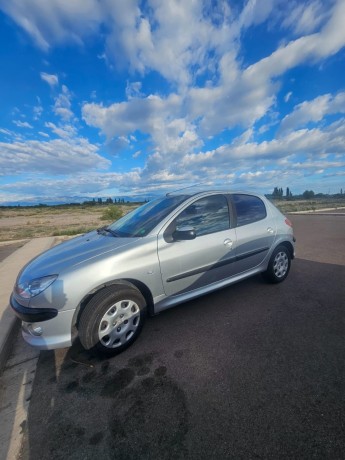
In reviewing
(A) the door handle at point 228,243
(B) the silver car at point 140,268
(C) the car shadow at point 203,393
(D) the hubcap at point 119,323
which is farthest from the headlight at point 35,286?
(A) the door handle at point 228,243

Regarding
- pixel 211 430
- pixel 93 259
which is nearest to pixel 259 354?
pixel 211 430

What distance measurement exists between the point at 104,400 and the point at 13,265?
5.69m

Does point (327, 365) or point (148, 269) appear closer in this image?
point (327, 365)

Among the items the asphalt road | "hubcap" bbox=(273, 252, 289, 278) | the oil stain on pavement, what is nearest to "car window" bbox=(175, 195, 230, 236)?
the asphalt road

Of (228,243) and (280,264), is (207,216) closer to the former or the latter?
(228,243)

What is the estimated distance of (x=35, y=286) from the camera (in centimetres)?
221

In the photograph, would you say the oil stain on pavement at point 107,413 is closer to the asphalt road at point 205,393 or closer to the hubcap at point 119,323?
the asphalt road at point 205,393

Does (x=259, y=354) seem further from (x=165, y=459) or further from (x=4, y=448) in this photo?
(x=4, y=448)

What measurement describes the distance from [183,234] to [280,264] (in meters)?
2.38

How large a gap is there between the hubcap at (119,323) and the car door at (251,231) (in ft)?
5.67

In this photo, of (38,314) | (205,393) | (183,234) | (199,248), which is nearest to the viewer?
(205,393)

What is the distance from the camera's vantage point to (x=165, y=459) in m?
1.42

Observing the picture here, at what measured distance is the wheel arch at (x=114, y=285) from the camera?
2.24m

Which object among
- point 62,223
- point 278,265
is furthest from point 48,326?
point 62,223
